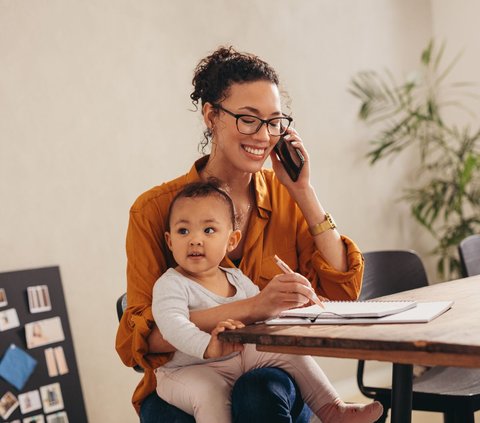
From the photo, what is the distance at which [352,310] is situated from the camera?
4.77 feet

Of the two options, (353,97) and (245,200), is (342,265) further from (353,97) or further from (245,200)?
(353,97)

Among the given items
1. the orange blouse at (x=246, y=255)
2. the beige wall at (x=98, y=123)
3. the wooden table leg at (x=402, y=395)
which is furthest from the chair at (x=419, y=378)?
the beige wall at (x=98, y=123)

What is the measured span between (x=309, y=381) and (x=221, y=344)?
1.06 ft

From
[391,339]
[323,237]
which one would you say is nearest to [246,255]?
[323,237]

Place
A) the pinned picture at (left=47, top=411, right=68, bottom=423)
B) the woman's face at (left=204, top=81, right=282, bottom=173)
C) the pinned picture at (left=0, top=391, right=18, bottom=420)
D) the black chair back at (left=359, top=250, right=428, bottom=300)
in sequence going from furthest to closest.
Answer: the pinned picture at (left=47, top=411, right=68, bottom=423) → the pinned picture at (left=0, top=391, right=18, bottom=420) → the black chair back at (left=359, top=250, right=428, bottom=300) → the woman's face at (left=204, top=81, right=282, bottom=173)

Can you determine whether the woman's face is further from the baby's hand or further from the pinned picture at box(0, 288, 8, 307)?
the pinned picture at box(0, 288, 8, 307)

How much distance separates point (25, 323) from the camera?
284cm

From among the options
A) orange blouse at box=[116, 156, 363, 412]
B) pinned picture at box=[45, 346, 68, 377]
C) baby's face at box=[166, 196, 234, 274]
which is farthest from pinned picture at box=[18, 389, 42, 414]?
baby's face at box=[166, 196, 234, 274]

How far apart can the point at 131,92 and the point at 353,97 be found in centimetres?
168

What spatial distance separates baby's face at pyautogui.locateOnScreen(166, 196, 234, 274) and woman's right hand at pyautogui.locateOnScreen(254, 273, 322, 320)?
0.24 meters

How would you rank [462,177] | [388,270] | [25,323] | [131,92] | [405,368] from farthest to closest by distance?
[462,177]
[131,92]
[25,323]
[388,270]
[405,368]

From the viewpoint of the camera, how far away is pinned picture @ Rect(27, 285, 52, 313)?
9.41 ft

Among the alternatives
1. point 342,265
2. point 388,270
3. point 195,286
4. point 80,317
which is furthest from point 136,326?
point 80,317

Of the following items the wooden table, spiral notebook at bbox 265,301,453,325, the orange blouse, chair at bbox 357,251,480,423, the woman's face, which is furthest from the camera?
chair at bbox 357,251,480,423
